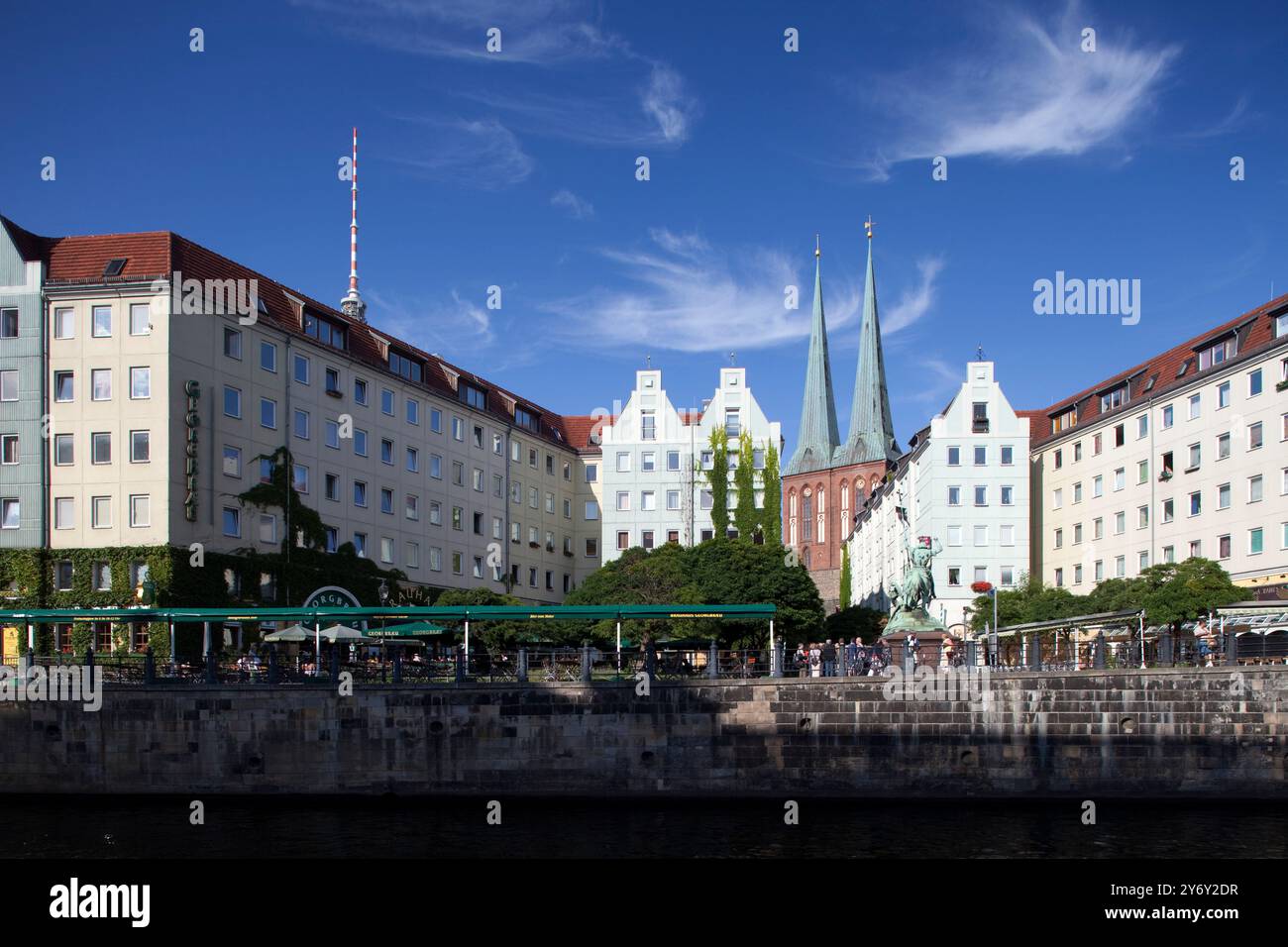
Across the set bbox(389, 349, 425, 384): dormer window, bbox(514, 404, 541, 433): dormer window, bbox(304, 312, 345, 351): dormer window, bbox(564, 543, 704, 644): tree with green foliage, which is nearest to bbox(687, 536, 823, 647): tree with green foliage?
bbox(564, 543, 704, 644): tree with green foliage

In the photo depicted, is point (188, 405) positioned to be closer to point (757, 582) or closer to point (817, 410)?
point (757, 582)

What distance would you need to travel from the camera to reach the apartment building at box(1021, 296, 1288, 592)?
68.7 metres

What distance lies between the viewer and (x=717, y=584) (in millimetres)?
77562

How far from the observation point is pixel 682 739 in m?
44.4

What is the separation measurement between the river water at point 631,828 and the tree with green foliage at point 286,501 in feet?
74.8

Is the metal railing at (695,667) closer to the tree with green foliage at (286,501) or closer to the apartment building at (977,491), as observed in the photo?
the tree with green foliage at (286,501)

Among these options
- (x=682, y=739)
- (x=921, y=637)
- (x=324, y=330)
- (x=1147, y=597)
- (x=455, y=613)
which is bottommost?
(x=682, y=739)

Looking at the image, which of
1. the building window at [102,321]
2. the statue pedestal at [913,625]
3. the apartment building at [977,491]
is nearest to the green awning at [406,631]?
the statue pedestal at [913,625]

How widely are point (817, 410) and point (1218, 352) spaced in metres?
76.3

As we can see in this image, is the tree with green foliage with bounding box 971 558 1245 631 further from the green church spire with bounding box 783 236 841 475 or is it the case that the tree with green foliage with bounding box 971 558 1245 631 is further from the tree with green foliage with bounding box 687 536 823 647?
the green church spire with bounding box 783 236 841 475

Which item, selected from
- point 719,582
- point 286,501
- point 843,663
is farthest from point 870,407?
point 843,663

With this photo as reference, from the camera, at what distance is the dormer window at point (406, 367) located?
80.4m
